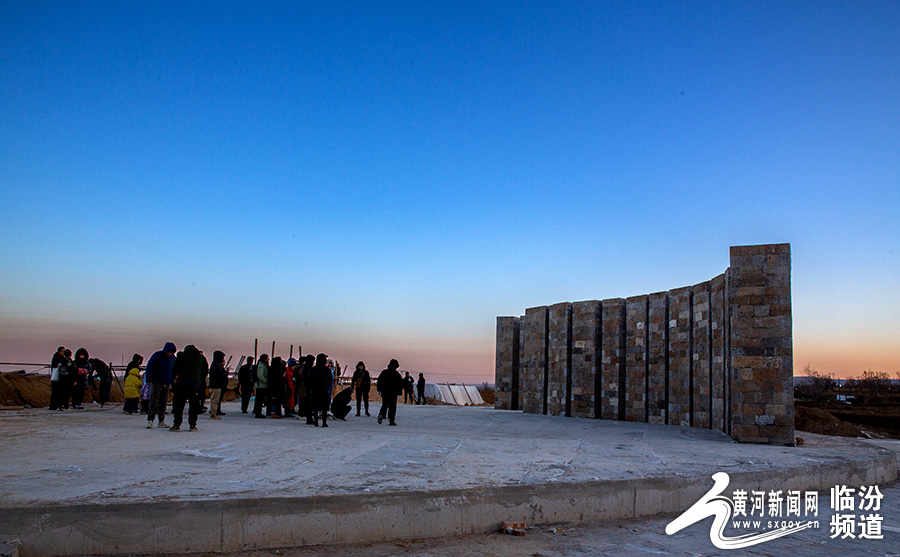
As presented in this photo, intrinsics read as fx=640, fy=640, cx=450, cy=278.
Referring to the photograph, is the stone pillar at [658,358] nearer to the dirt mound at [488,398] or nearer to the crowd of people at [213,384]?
the crowd of people at [213,384]

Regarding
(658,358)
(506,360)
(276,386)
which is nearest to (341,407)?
(276,386)

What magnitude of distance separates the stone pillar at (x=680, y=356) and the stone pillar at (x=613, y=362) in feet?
6.15

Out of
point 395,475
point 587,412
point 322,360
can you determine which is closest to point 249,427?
point 322,360

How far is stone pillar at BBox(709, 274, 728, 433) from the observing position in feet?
45.5

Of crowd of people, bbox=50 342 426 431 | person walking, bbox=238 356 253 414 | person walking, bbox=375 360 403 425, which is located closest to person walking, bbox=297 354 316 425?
crowd of people, bbox=50 342 426 431

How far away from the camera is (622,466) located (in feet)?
26.7

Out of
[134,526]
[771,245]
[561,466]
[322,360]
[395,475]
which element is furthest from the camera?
[322,360]

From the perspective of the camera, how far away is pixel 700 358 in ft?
50.9

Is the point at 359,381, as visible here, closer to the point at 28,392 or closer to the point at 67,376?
the point at 67,376

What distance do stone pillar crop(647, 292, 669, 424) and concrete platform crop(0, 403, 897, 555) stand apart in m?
5.43

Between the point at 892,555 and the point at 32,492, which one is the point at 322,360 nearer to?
the point at 32,492

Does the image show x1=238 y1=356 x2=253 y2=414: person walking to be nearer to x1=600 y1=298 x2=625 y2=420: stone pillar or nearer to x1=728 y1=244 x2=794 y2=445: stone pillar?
x1=600 y1=298 x2=625 y2=420: stone pillar

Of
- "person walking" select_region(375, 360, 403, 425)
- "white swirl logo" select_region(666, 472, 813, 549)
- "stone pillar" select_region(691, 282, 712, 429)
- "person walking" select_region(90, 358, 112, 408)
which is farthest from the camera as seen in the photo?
"person walking" select_region(90, 358, 112, 408)

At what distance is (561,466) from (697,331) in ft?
29.9
